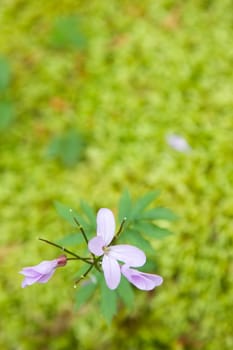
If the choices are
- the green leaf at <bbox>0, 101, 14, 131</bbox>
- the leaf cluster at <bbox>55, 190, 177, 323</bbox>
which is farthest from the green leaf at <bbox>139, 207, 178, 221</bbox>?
the green leaf at <bbox>0, 101, 14, 131</bbox>

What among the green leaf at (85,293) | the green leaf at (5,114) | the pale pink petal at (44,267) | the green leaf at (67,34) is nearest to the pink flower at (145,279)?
the pale pink petal at (44,267)

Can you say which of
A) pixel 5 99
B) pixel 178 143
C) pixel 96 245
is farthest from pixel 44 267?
pixel 5 99

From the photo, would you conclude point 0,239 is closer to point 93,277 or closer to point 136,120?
point 93,277

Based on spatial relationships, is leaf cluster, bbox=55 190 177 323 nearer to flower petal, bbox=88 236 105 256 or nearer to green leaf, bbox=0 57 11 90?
flower petal, bbox=88 236 105 256

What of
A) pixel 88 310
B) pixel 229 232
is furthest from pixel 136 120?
pixel 88 310

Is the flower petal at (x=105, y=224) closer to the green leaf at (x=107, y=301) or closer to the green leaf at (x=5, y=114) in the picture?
the green leaf at (x=107, y=301)

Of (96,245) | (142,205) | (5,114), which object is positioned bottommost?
(96,245)

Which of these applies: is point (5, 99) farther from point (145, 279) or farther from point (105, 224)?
point (145, 279)
